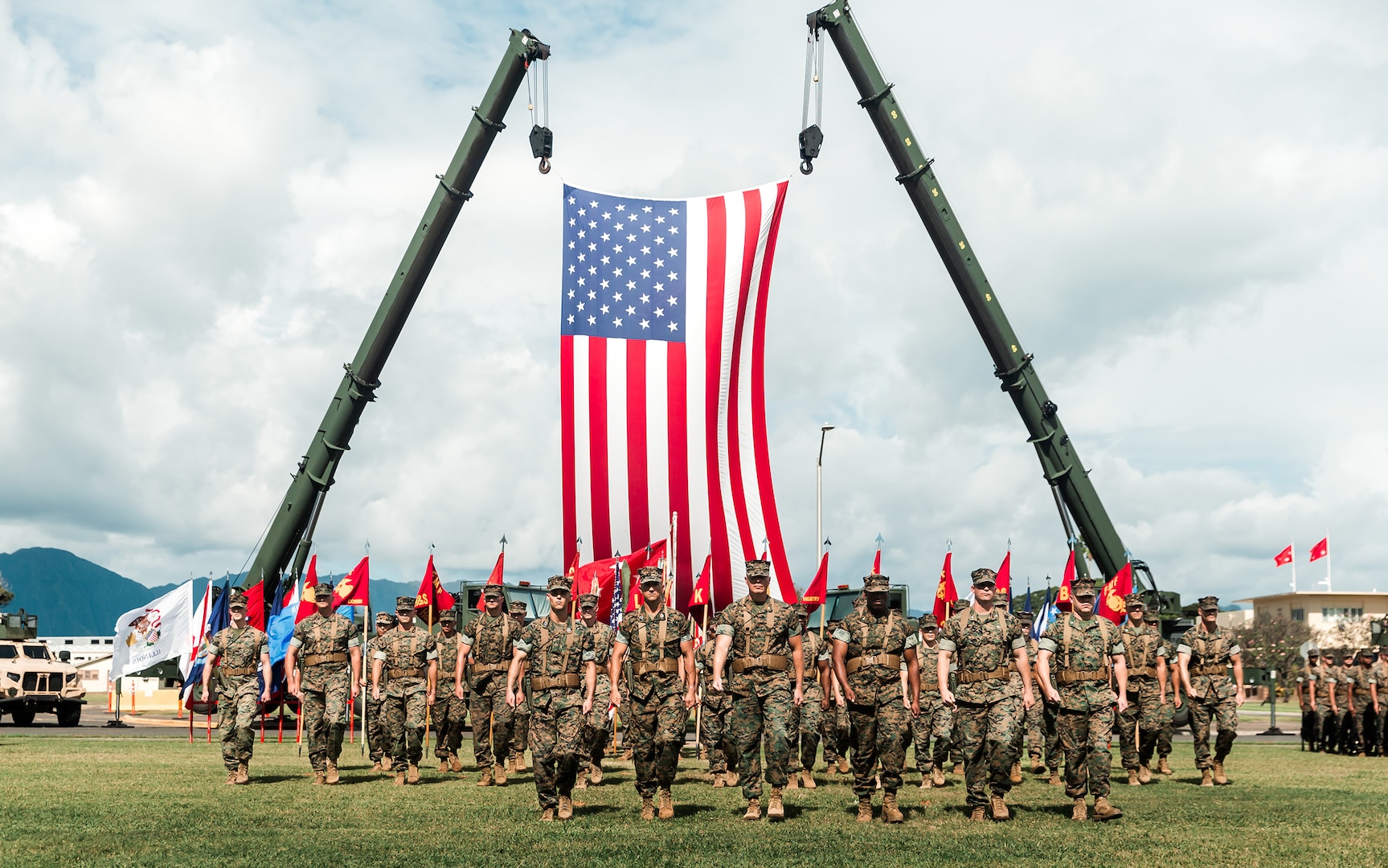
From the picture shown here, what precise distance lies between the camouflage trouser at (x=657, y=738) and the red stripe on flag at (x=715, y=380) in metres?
8.16

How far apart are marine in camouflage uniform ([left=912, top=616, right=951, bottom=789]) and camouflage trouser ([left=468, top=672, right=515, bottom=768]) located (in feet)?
15.6

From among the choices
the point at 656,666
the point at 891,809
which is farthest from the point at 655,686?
the point at 891,809

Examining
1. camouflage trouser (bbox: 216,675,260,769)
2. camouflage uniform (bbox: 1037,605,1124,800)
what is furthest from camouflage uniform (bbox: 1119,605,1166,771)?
camouflage trouser (bbox: 216,675,260,769)

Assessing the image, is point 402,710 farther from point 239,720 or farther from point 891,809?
point 891,809

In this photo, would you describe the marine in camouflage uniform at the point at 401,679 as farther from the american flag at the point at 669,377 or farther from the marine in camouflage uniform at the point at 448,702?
the american flag at the point at 669,377

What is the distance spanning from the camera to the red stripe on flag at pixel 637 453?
67.4 ft

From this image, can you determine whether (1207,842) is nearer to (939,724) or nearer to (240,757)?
(939,724)

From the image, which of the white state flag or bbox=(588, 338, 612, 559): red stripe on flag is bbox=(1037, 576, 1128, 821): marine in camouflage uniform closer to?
bbox=(588, 338, 612, 559): red stripe on flag

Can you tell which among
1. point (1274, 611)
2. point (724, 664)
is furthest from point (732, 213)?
point (1274, 611)

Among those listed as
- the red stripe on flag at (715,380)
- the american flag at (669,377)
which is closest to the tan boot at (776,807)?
the american flag at (669,377)

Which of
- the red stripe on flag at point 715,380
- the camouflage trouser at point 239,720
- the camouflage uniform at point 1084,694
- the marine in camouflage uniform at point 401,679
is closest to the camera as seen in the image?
the camouflage uniform at point 1084,694

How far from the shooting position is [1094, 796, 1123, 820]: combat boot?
11.3m

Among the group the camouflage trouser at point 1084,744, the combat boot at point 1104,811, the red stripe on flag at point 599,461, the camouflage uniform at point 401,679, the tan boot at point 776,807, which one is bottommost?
the combat boot at point 1104,811

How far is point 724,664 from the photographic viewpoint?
11461 mm
